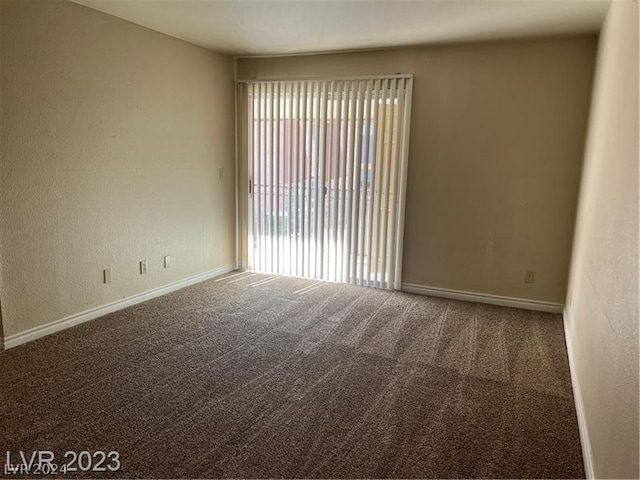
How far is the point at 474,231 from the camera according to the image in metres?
4.32

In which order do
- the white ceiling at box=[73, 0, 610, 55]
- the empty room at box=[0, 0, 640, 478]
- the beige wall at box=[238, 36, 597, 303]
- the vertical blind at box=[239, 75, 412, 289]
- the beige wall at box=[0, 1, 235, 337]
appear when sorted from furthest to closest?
the vertical blind at box=[239, 75, 412, 289]
the beige wall at box=[238, 36, 597, 303]
the white ceiling at box=[73, 0, 610, 55]
the beige wall at box=[0, 1, 235, 337]
the empty room at box=[0, 0, 640, 478]

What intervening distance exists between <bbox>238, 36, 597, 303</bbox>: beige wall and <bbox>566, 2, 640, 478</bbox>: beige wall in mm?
718

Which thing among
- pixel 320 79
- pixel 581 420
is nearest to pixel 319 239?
pixel 320 79

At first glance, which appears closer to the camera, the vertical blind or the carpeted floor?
the carpeted floor

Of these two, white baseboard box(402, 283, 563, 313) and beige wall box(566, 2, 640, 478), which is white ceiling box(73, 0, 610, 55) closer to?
beige wall box(566, 2, 640, 478)

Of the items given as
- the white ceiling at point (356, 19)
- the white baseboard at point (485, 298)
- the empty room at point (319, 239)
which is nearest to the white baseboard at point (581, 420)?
the empty room at point (319, 239)

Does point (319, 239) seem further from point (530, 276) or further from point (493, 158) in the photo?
point (530, 276)

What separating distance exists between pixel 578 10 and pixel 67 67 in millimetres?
3601

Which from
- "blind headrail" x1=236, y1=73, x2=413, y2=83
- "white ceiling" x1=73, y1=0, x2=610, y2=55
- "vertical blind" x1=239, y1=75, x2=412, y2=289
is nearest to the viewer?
"white ceiling" x1=73, y1=0, x2=610, y2=55

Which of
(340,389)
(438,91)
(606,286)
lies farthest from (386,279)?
(606,286)

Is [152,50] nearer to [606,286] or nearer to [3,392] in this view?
[3,392]

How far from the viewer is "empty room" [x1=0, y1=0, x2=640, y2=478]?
2086 millimetres

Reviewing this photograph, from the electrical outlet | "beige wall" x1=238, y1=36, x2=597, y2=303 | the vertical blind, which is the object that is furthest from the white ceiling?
the electrical outlet

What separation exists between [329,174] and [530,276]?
2.20 m
